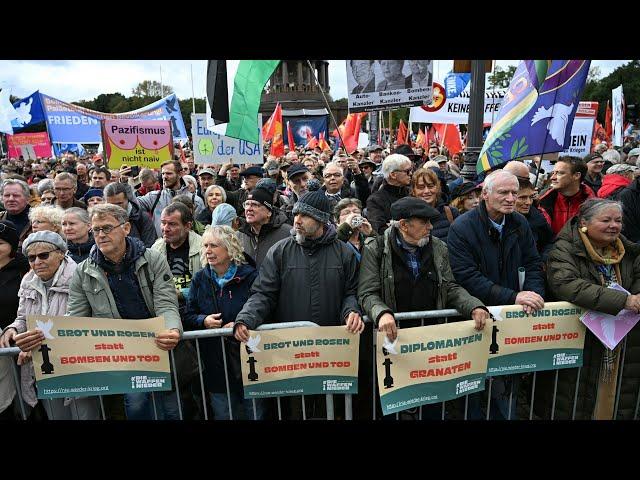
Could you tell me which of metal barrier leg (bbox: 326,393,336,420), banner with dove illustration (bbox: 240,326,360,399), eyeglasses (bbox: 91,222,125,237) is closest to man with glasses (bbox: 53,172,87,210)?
eyeglasses (bbox: 91,222,125,237)

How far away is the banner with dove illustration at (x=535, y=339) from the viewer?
3.18m

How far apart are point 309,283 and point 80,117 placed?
1356 cm

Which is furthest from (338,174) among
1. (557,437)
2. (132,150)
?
(132,150)

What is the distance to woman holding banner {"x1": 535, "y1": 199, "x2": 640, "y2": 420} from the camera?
324 cm

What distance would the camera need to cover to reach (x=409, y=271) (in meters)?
3.23

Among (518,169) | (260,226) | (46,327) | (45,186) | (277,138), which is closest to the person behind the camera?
(46,327)

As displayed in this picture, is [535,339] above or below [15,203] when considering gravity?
below

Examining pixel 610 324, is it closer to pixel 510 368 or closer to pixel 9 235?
pixel 510 368

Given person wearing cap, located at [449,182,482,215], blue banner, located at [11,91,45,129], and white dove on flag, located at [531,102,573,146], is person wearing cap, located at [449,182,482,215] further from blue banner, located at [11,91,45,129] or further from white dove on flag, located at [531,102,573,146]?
blue banner, located at [11,91,45,129]

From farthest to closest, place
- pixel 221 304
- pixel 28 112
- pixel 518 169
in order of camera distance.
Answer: pixel 28 112 < pixel 518 169 < pixel 221 304

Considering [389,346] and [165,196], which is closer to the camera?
[389,346]

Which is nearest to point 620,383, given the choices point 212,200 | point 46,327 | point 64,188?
point 46,327

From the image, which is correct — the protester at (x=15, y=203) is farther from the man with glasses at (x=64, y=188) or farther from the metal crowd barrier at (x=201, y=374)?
the metal crowd barrier at (x=201, y=374)

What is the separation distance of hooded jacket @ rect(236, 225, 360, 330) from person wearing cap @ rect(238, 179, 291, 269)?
978 mm
